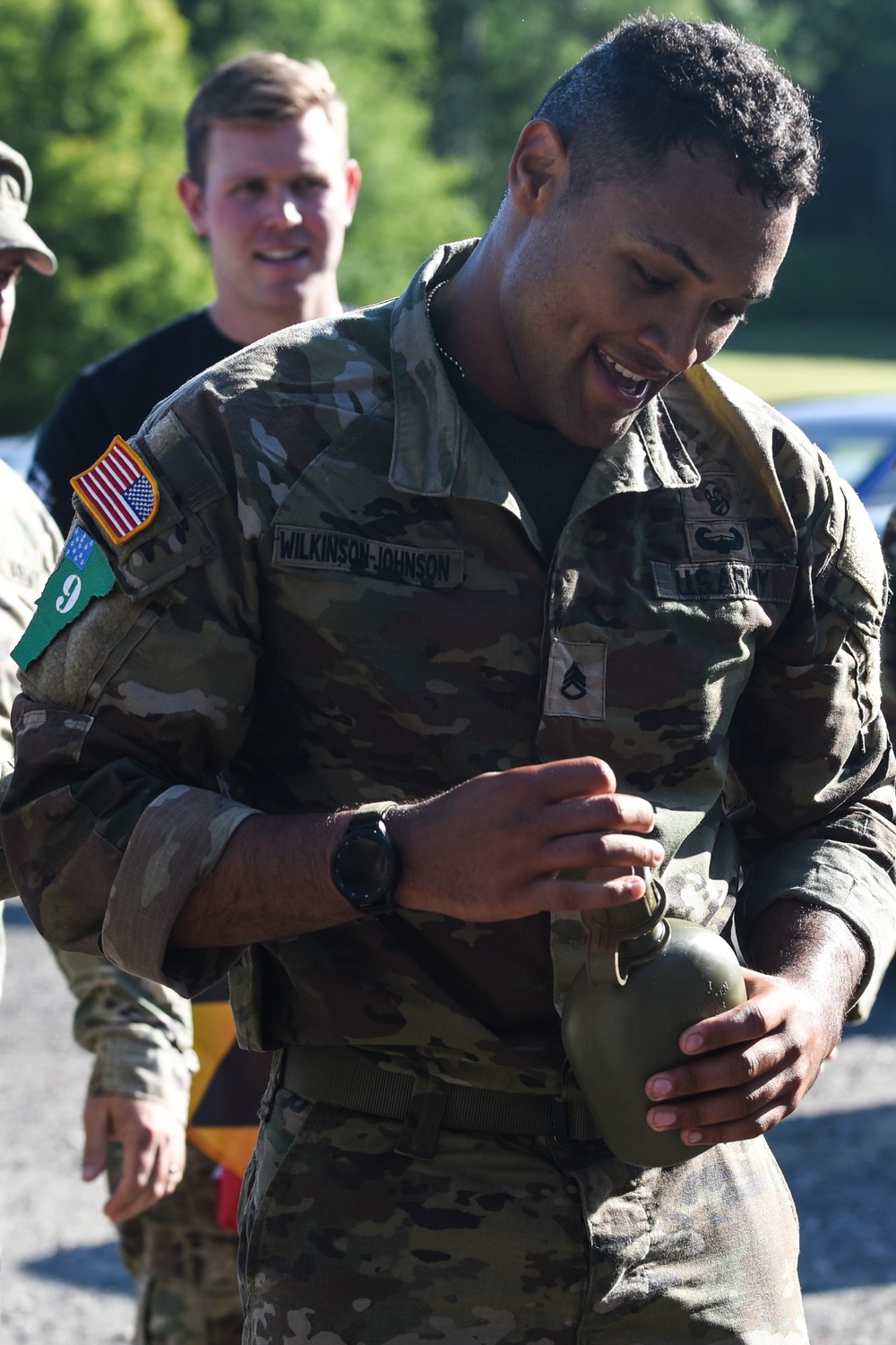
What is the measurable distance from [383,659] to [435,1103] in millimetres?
540

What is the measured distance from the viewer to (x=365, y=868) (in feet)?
6.13

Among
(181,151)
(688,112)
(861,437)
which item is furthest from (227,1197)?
(181,151)

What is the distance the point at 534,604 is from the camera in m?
2.13

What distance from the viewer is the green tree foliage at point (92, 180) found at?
71.9 feet

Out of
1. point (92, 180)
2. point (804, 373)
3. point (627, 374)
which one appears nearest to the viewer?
point (627, 374)

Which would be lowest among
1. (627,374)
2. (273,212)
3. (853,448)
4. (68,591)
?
(853,448)

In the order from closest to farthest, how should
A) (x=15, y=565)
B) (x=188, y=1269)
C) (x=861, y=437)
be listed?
1. (x=15, y=565)
2. (x=188, y=1269)
3. (x=861, y=437)

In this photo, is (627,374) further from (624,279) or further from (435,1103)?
(435,1103)

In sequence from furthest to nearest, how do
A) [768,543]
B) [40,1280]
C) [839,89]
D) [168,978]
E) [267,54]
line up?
[839,89], [40,1280], [267,54], [768,543], [168,978]

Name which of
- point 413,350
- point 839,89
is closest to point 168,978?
point 413,350

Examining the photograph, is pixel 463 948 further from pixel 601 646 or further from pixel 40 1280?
pixel 40 1280

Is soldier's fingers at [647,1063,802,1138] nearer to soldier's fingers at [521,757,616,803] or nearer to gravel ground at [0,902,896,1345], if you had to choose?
soldier's fingers at [521,757,616,803]

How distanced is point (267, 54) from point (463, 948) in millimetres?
2784

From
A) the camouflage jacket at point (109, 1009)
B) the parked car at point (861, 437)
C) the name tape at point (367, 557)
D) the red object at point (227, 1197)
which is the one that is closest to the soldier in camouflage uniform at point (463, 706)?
the name tape at point (367, 557)
